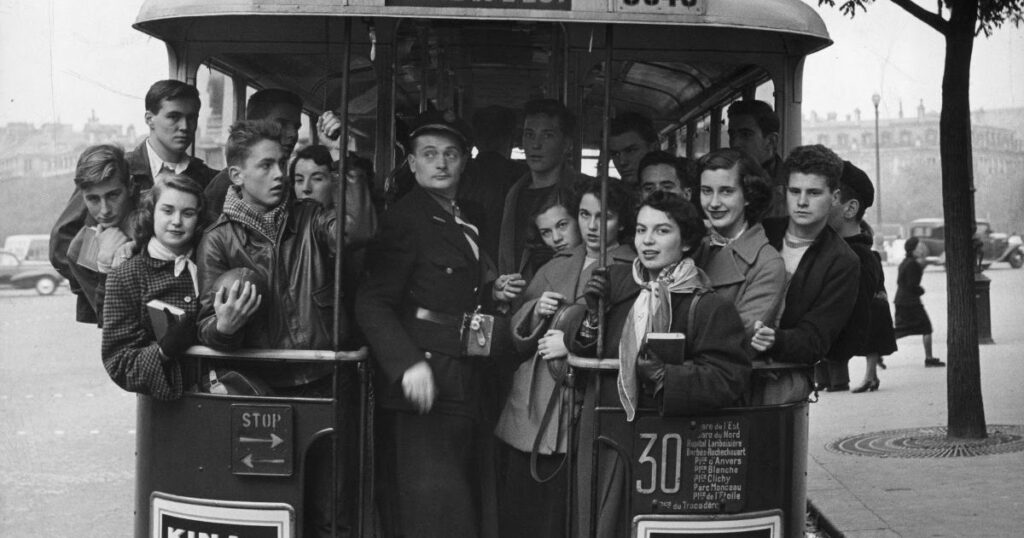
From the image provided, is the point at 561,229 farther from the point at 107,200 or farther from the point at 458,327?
the point at 107,200

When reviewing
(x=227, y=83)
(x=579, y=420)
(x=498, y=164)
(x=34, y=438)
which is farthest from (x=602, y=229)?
(x=34, y=438)

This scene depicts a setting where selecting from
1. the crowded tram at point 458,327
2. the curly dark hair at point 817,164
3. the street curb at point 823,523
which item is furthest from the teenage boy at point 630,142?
the street curb at point 823,523

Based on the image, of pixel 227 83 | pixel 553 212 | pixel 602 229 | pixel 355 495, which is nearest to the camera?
pixel 602 229

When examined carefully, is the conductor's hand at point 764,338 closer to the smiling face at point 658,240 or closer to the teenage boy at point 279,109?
the smiling face at point 658,240

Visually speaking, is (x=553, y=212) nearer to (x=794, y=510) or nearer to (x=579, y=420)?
(x=579, y=420)

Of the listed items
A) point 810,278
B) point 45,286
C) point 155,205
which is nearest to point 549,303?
point 810,278

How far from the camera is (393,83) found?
6453 mm

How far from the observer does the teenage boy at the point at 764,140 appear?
5.65 meters

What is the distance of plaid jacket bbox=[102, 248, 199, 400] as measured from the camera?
4.52m

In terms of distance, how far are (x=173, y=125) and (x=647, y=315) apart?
2.24 m

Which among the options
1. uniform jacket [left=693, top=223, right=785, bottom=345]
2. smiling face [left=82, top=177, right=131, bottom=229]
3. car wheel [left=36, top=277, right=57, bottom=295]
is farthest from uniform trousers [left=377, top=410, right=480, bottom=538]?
car wheel [left=36, top=277, right=57, bottom=295]

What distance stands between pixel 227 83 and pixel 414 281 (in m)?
1.76

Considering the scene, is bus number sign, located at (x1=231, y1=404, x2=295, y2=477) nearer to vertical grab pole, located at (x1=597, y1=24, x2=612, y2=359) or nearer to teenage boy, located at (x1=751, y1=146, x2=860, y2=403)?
vertical grab pole, located at (x1=597, y1=24, x2=612, y2=359)

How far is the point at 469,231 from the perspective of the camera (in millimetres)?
5191
